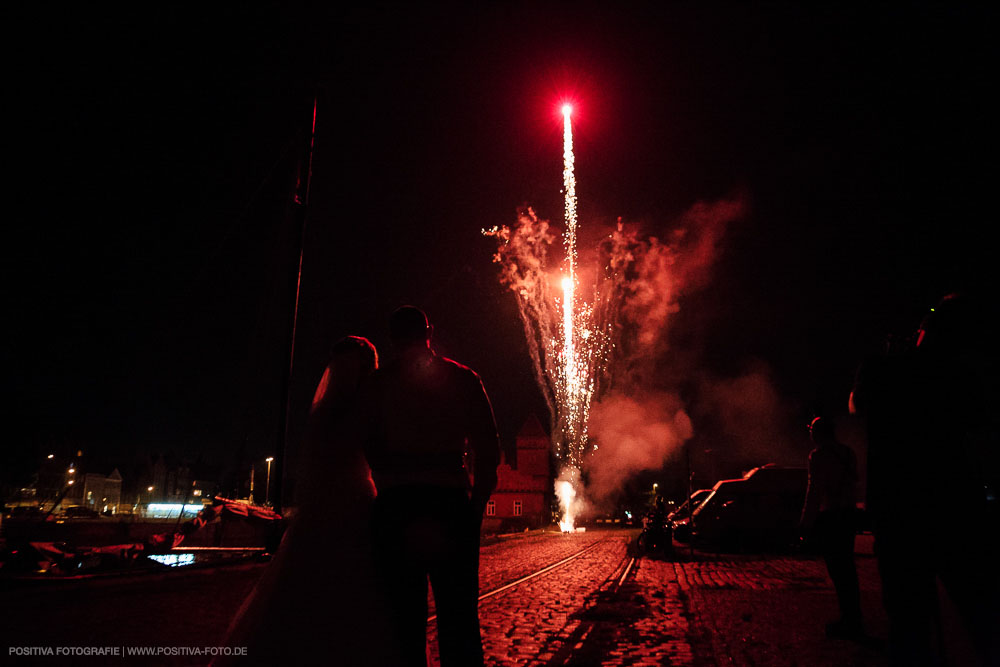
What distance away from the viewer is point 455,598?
266 cm

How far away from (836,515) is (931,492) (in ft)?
11.4

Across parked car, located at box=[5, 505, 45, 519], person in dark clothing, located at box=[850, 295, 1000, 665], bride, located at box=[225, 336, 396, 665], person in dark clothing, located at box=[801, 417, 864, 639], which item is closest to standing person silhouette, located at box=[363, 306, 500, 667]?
bride, located at box=[225, 336, 396, 665]

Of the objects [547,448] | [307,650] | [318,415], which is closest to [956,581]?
[307,650]

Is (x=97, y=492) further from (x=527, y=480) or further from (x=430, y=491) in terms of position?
(x=430, y=491)

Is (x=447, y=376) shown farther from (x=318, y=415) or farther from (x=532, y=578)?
(x=532, y=578)

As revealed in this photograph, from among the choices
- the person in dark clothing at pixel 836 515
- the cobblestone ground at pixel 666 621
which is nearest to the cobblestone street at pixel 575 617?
the cobblestone ground at pixel 666 621

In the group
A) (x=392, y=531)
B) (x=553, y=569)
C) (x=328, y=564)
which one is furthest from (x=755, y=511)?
(x=392, y=531)

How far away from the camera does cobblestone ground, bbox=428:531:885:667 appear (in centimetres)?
503

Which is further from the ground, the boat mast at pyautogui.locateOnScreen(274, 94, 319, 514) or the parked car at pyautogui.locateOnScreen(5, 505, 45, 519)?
the boat mast at pyautogui.locateOnScreen(274, 94, 319, 514)

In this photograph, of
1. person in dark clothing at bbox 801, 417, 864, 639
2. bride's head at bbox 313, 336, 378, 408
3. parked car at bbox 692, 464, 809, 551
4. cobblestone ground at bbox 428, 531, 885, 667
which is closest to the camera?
bride's head at bbox 313, 336, 378, 408

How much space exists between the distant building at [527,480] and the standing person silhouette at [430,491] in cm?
7400

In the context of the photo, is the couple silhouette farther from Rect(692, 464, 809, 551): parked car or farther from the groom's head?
Rect(692, 464, 809, 551): parked car

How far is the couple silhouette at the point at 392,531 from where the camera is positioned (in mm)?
2678

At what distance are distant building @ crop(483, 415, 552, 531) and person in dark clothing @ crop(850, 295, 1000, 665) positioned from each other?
74078 mm
